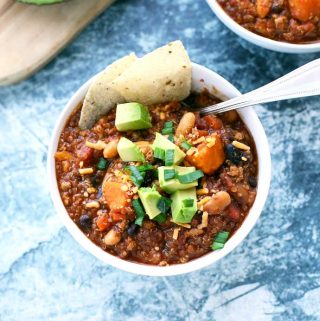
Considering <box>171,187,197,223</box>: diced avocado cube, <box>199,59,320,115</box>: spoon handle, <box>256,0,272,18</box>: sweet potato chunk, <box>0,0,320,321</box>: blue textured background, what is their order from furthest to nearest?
<box>0,0,320,321</box>: blue textured background → <box>256,0,272,18</box>: sweet potato chunk → <box>199,59,320,115</box>: spoon handle → <box>171,187,197,223</box>: diced avocado cube

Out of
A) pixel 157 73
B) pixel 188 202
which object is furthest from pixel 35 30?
pixel 188 202

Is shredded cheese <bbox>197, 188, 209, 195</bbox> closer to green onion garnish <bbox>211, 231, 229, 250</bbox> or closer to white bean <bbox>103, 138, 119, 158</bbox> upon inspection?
green onion garnish <bbox>211, 231, 229, 250</bbox>

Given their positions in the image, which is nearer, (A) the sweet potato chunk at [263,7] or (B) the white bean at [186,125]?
(B) the white bean at [186,125]

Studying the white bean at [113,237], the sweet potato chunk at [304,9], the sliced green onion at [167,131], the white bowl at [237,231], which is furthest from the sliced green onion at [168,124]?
the sweet potato chunk at [304,9]

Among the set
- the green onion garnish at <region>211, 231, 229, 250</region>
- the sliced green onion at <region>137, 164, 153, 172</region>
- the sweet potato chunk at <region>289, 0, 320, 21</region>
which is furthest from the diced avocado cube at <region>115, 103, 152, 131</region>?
the sweet potato chunk at <region>289, 0, 320, 21</region>

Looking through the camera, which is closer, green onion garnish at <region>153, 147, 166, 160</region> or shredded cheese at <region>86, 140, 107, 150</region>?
green onion garnish at <region>153, 147, 166, 160</region>

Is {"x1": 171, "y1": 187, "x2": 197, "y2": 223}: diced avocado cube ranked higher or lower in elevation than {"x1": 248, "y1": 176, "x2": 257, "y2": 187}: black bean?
higher

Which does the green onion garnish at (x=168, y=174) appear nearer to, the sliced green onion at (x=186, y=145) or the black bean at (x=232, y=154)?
the sliced green onion at (x=186, y=145)
